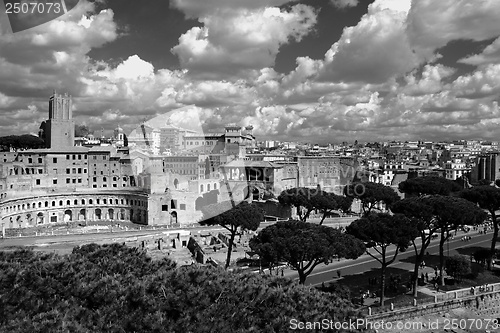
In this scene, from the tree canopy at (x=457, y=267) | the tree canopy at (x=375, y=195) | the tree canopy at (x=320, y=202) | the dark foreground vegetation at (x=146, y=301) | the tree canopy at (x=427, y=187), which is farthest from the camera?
the tree canopy at (x=427, y=187)

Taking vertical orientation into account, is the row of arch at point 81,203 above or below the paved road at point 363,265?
above

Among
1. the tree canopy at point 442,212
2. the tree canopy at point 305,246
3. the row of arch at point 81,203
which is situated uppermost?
the tree canopy at point 442,212

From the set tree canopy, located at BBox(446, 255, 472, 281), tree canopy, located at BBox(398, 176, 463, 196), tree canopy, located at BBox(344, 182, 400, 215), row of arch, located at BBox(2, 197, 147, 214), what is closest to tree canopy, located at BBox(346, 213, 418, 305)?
tree canopy, located at BBox(446, 255, 472, 281)

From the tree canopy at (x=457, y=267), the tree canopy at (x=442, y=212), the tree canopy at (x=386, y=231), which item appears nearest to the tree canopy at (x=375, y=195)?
the tree canopy at (x=442, y=212)

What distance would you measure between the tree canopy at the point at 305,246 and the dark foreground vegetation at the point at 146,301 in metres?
7.52

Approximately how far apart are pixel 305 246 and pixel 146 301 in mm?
10687

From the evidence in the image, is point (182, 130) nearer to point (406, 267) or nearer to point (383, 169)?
point (383, 169)

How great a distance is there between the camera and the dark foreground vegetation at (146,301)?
7.50 meters

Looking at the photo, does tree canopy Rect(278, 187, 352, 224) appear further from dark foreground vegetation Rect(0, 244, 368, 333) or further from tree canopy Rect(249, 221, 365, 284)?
dark foreground vegetation Rect(0, 244, 368, 333)

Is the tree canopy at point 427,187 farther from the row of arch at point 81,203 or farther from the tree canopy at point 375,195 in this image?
the row of arch at point 81,203

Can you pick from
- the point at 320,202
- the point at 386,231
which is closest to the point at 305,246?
the point at 386,231

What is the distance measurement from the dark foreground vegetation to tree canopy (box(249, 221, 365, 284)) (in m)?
7.52

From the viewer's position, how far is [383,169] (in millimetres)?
73562

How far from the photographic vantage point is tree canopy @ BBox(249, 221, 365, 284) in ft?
58.3
